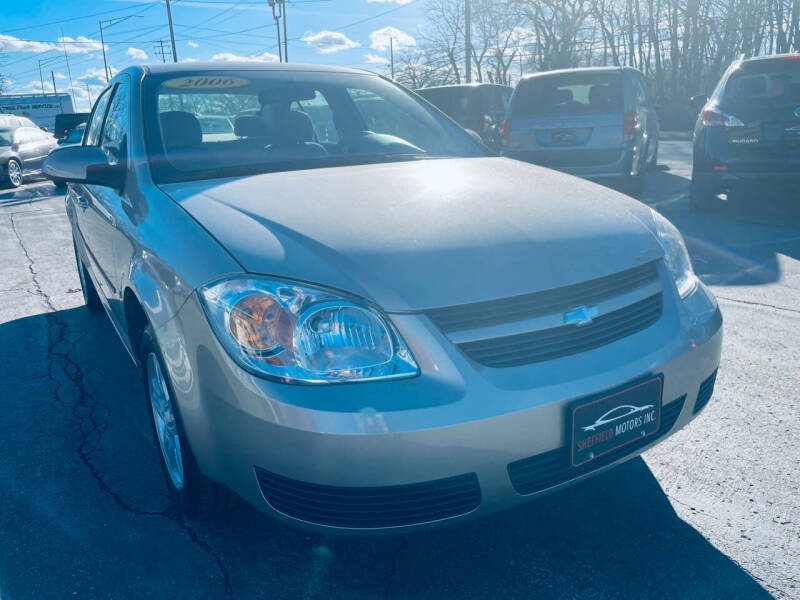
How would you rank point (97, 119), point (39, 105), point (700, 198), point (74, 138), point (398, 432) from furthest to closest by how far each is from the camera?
1. point (39, 105)
2. point (74, 138)
3. point (700, 198)
4. point (97, 119)
5. point (398, 432)

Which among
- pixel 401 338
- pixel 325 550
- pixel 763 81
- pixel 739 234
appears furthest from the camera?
pixel 763 81

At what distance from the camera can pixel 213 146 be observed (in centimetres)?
294

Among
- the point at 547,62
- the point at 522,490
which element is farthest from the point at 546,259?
the point at 547,62

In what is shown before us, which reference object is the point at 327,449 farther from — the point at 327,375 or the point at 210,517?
the point at 210,517

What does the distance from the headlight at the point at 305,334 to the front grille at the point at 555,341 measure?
7.9 inches

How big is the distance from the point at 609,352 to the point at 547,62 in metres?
45.0

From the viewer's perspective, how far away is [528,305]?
194 centimetres

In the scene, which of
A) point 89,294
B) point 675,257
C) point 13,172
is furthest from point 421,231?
point 13,172

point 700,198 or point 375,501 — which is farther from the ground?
point 375,501

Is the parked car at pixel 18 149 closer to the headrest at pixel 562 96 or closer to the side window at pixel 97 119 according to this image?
the headrest at pixel 562 96

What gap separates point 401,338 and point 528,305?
0.38 m

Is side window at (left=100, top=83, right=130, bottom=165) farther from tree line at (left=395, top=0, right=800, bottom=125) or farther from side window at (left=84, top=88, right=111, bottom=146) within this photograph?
tree line at (left=395, top=0, right=800, bottom=125)

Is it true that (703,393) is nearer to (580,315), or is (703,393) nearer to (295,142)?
(580,315)

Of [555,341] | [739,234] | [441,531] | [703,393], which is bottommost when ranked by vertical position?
[739,234]
